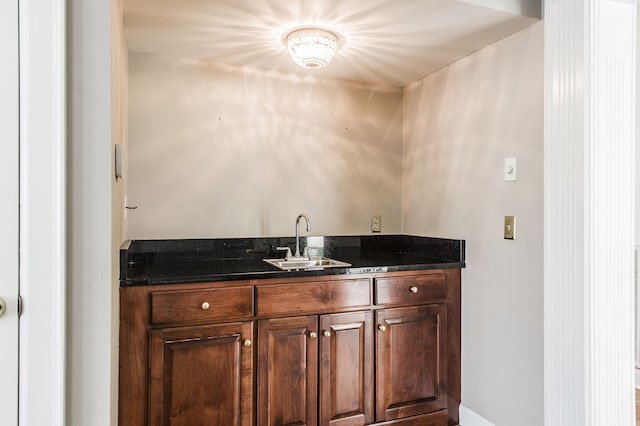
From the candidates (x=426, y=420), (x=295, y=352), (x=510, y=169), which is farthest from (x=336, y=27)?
(x=426, y=420)

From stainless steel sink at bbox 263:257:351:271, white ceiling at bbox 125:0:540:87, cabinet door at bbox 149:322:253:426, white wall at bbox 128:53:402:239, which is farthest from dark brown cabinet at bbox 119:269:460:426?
white ceiling at bbox 125:0:540:87

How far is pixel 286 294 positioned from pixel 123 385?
74 centimetres

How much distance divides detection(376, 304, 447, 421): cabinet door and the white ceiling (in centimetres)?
136

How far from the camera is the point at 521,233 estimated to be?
1.99 meters

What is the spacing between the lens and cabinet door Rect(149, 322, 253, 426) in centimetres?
172

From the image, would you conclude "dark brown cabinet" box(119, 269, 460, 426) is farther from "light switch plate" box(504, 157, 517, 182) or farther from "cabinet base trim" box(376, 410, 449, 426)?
"light switch plate" box(504, 157, 517, 182)

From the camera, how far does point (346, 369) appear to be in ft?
6.68

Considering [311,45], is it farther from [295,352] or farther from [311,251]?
[295,352]
